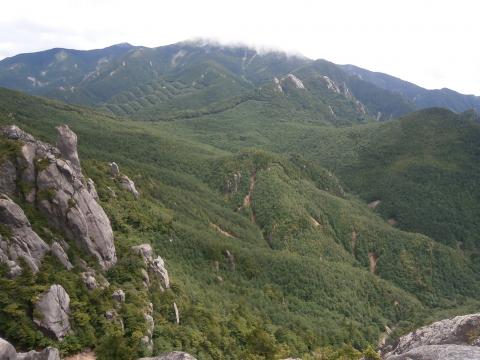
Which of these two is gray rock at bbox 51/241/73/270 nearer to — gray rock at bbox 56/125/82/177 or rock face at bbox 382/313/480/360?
gray rock at bbox 56/125/82/177

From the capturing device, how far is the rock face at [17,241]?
5859cm

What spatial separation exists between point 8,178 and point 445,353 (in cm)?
6847

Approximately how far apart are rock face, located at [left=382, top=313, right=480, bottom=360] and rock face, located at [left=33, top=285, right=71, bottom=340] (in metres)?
38.8

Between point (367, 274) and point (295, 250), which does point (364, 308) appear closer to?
point (367, 274)

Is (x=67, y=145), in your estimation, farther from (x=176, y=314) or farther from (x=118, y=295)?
(x=176, y=314)

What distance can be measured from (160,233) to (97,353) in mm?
79012

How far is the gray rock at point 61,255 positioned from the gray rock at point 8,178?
12.6 metres

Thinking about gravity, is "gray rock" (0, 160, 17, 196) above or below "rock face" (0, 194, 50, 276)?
above

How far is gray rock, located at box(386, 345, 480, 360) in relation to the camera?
108ft

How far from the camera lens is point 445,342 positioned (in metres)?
43.9

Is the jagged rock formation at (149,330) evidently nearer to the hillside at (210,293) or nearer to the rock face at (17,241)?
the hillside at (210,293)

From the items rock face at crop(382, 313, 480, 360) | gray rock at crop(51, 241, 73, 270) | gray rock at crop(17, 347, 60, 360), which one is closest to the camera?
rock face at crop(382, 313, 480, 360)

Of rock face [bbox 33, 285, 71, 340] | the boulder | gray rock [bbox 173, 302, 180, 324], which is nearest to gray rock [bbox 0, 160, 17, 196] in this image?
the boulder

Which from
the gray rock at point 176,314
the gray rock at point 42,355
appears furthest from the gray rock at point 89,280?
the gray rock at point 42,355
